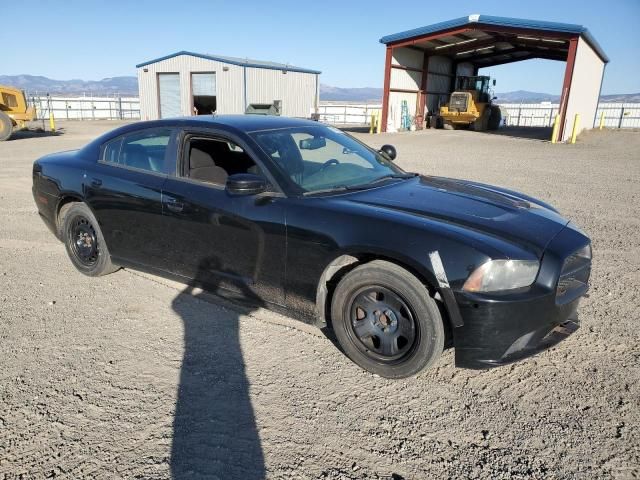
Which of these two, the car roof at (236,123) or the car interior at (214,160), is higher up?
the car roof at (236,123)

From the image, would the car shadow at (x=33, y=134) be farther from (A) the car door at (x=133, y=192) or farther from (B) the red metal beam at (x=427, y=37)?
(A) the car door at (x=133, y=192)

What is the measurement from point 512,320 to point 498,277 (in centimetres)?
25

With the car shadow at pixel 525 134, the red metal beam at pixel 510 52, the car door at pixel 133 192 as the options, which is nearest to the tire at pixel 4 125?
the car door at pixel 133 192

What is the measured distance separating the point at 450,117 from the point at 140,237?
25532 millimetres

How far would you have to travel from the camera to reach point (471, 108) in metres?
26.2

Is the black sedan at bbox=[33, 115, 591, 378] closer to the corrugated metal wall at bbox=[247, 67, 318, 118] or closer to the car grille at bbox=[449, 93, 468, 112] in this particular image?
the car grille at bbox=[449, 93, 468, 112]

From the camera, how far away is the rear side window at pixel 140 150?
13.1 feet

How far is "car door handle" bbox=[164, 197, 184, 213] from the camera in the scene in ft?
12.1

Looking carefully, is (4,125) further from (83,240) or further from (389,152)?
(389,152)

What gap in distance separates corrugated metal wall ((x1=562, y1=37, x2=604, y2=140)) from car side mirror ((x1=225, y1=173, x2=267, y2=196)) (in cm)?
2120

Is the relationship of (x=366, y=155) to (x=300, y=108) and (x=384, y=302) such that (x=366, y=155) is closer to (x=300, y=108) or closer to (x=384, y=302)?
(x=384, y=302)

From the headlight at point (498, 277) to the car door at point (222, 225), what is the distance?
124cm

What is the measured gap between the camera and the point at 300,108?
115 feet

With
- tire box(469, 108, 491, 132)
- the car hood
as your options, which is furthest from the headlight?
tire box(469, 108, 491, 132)
